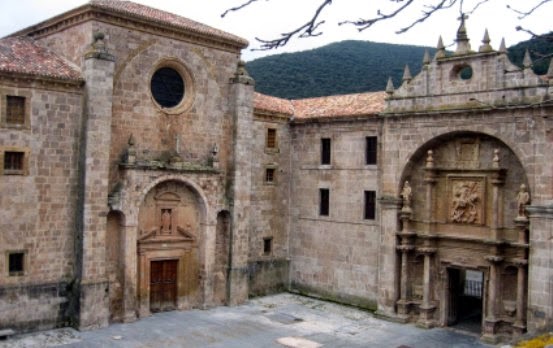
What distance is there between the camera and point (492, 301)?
1978 cm

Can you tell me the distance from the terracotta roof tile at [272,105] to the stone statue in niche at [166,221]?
5.94 metres

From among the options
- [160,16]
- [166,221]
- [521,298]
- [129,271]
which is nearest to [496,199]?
[521,298]

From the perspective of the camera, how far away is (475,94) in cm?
2025

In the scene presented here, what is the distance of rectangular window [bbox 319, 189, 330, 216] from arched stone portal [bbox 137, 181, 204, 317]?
5.29 meters

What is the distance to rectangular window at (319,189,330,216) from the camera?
25250 millimetres

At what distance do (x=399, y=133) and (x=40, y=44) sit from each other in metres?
13.8

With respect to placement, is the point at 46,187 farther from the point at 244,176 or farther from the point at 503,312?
the point at 503,312

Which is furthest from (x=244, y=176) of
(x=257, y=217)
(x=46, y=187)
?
(x=46, y=187)

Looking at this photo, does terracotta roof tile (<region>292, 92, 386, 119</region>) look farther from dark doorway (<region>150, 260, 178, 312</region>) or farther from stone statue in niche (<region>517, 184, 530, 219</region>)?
dark doorway (<region>150, 260, 178, 312</region>)

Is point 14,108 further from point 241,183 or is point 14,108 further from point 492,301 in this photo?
point 492,301

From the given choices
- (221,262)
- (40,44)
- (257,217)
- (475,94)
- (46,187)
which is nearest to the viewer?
(46,187)

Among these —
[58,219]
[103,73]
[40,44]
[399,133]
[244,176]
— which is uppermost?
[40,44]

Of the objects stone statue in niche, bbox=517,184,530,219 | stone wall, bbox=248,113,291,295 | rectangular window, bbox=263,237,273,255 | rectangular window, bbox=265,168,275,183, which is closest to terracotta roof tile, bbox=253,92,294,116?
stone wall, bbox=248,113,291,295

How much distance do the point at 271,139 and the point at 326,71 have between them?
3934 centimetres
